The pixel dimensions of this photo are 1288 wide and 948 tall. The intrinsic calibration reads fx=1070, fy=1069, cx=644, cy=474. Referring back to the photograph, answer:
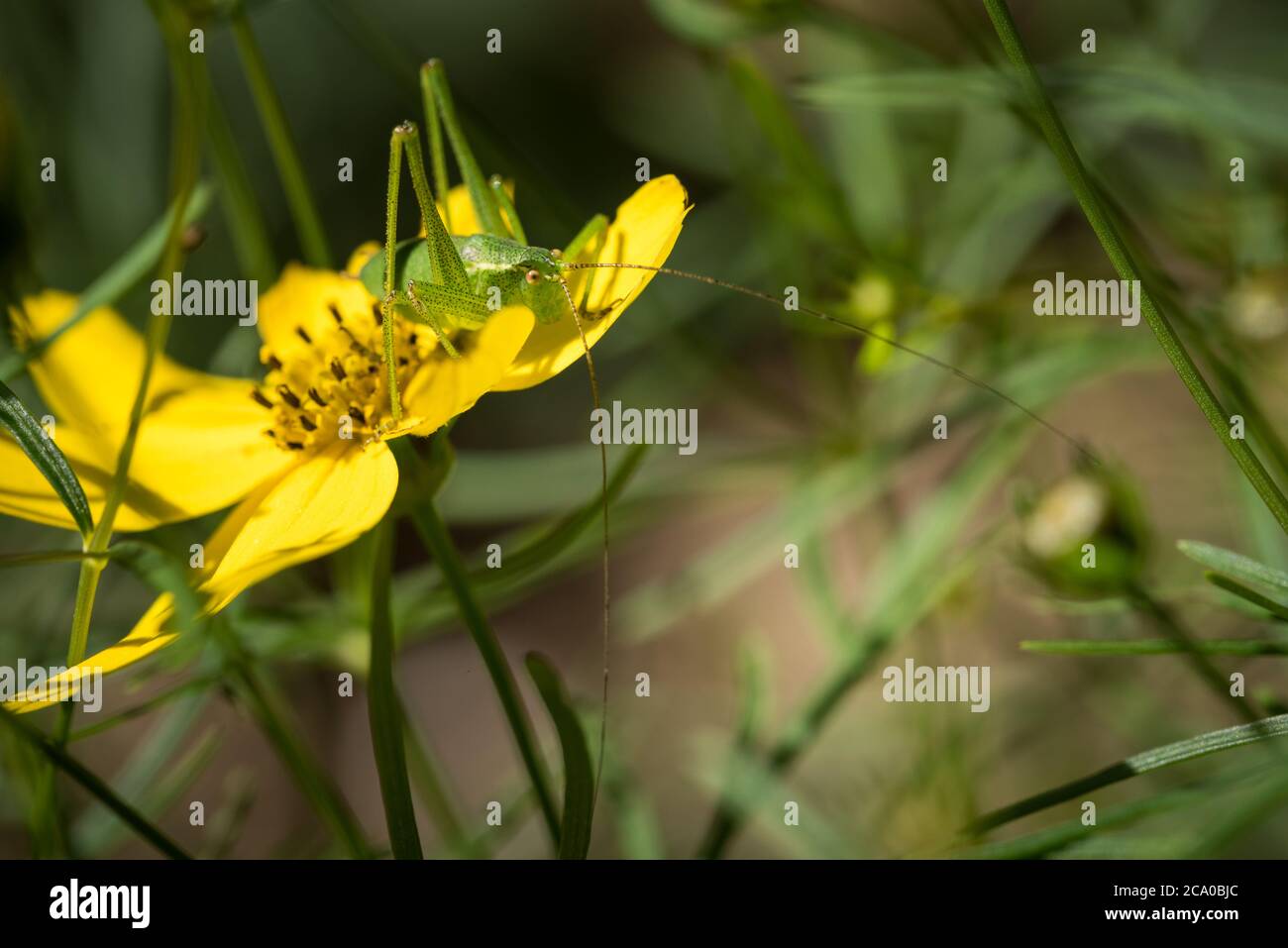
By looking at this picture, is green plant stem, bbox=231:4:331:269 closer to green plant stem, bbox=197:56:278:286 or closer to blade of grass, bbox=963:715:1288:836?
green plant stem, bbox=197:56:278:286

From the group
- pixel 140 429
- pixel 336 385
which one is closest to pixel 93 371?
pixel 140 429

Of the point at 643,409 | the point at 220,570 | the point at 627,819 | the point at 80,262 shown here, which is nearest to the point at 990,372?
the point at 643,409

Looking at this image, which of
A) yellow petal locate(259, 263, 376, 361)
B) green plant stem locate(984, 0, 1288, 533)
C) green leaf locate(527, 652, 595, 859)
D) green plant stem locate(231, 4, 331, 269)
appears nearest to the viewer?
green plant stem locate(984, 0, 1288, 533)

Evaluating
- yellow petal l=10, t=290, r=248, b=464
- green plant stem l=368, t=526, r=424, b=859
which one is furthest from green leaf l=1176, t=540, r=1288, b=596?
yellow petal l=10, t=290, r=248, b=464

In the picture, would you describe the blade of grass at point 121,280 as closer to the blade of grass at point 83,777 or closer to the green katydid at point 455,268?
the green katydid at point 455,268

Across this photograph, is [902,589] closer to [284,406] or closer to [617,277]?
[617,277]
